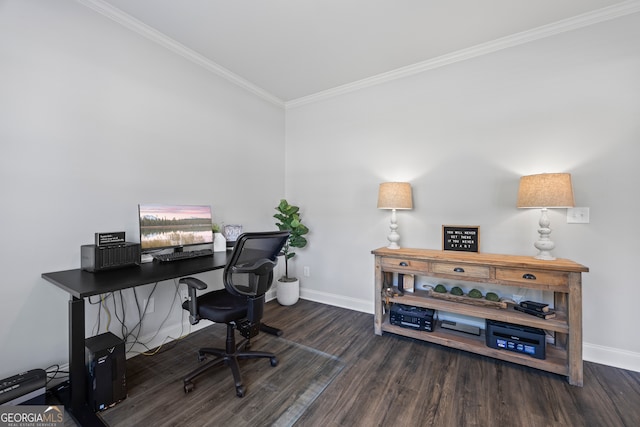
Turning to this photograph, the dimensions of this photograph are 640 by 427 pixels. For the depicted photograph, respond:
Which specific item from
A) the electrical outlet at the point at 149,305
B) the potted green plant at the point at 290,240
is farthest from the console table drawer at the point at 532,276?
the electrical outlet at the point at 149,305

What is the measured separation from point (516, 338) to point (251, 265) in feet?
6.71

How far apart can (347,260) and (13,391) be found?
105 inches

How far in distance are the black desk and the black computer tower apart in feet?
0.15

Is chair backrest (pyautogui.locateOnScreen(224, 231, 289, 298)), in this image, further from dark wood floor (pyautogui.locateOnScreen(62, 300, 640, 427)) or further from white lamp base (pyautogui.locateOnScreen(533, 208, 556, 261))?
white lamp base (pyautogui.locateOnScreen(533, 208, 556, 261))

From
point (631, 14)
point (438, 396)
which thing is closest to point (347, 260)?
point (438, 396)

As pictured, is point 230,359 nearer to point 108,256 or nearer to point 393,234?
point 108,256

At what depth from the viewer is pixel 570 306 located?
69.7 inches

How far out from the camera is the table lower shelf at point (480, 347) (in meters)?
1.83

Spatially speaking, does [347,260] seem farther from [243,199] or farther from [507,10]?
[507,10]

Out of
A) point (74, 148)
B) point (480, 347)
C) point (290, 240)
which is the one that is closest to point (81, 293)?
point (74, 148)

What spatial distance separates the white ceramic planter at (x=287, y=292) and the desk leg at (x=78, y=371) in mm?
1897

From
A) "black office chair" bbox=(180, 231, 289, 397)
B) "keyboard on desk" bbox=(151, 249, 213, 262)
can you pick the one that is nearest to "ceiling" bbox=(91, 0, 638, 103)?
"black office chair" bbox=(180, 231, 289, 397)

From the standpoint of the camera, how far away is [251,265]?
1728 millimetres

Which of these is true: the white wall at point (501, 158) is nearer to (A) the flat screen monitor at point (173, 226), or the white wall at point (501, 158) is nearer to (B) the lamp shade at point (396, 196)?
(B) the lamp shade at point (396, 196)
